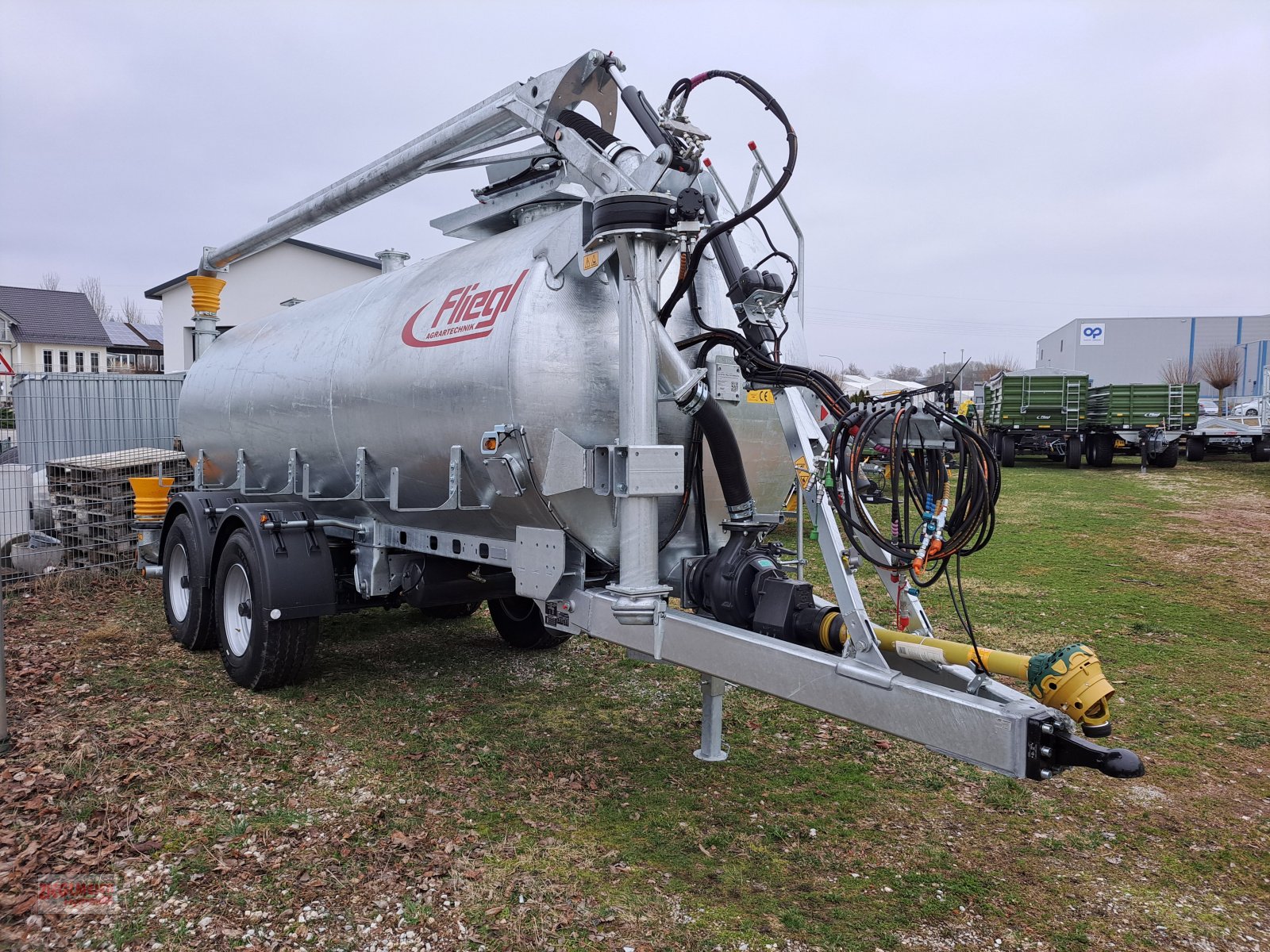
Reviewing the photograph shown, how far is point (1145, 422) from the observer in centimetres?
2364

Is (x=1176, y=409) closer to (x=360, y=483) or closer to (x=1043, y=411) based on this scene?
(x=1043, y=411)

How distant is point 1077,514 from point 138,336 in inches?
2245

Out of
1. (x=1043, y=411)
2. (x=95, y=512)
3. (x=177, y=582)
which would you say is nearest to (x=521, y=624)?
(x=177, y=582)

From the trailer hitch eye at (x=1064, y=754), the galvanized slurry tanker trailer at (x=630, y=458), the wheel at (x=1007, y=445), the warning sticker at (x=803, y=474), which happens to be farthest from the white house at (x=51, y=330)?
the trailer hitch eye at (x=1064, y=754)

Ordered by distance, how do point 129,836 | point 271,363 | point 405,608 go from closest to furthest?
point 129,836, point 271,363, point 405,608

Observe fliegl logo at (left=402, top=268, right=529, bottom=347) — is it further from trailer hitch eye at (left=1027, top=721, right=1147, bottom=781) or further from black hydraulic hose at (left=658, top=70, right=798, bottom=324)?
trailer hitch eye at (left=1027, top=721, right=1147, bottom=781)

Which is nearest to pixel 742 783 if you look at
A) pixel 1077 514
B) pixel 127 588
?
pixel 127 588

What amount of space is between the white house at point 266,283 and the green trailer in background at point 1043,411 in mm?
17963

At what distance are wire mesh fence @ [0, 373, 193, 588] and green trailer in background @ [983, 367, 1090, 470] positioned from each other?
20493 millimetres

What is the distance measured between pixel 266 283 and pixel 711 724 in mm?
24121

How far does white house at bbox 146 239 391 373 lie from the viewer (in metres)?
24.7

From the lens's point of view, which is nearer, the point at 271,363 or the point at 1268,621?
the point at 271,363

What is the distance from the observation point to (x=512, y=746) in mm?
5023

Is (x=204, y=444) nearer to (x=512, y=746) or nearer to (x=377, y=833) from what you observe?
(x=512, y=746)
